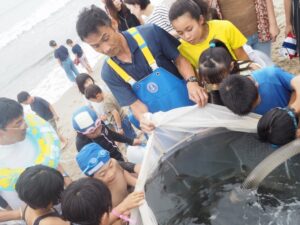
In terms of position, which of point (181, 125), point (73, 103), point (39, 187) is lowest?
point (73, 103)

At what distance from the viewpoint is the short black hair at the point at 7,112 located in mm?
2371

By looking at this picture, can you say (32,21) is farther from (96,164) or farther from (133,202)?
(133,202)

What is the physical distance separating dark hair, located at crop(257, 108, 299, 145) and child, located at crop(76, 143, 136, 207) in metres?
1.02

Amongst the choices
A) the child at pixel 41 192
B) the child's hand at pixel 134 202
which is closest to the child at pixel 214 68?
the child's hand at pixel 134 202

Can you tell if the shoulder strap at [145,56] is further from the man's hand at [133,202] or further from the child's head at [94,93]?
the child's head at [94,93]

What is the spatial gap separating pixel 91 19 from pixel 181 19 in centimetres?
60

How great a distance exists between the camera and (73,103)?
796cm

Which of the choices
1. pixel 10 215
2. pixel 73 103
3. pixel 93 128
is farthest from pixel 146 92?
pixel 73 103

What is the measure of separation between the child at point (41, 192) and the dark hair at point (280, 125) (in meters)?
1.19

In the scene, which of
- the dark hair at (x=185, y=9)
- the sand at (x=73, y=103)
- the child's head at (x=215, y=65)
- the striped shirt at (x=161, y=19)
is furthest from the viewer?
the sand at (x=73, y=103)

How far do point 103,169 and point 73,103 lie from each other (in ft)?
19.3

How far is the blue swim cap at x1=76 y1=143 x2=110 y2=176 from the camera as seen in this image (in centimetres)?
222

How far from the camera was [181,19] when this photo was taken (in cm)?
238

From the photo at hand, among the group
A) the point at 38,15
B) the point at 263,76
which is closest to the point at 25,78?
the point at 38,15
